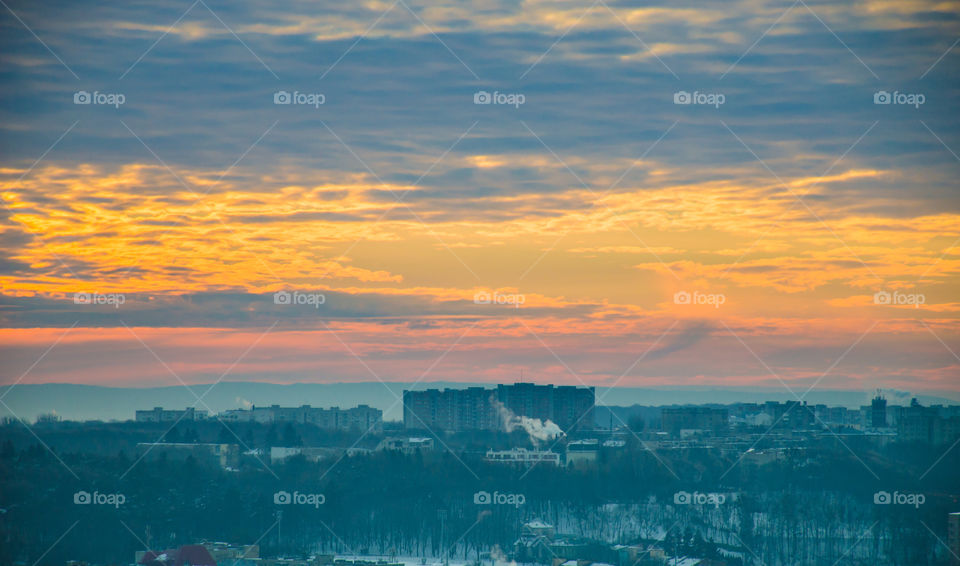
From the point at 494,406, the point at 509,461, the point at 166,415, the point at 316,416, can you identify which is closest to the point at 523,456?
the point at 509,461

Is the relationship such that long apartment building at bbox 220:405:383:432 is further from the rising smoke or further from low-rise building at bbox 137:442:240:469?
low-rise building at bbox 137:442:240:469

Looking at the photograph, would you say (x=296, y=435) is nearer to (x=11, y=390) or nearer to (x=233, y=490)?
(x=233, y=490)

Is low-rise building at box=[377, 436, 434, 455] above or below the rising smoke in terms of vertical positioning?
below

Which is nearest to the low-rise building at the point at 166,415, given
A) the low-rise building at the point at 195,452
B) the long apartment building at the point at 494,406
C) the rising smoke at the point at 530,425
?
the low-rise building at the point at 195,452

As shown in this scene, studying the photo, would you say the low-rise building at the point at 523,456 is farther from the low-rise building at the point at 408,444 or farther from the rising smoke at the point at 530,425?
the rising smoke at the point at 530,425

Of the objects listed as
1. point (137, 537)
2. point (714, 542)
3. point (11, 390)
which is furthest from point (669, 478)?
point (11, 390)

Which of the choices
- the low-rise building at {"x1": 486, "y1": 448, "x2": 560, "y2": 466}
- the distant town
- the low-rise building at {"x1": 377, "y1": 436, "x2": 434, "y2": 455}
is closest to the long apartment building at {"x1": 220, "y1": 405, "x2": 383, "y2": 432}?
the distant town
